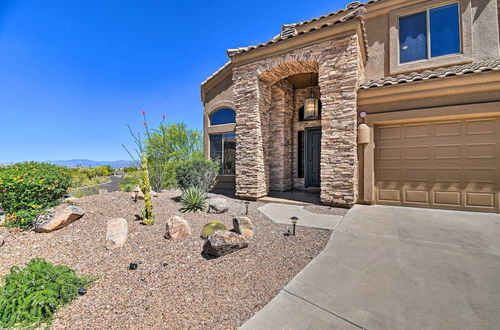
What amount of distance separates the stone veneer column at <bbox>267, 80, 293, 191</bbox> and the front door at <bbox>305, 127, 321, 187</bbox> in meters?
0.92

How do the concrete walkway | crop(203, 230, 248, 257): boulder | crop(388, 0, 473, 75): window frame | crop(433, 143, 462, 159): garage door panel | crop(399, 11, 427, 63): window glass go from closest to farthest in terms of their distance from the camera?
crop(203, 230, 248, 257): boulder
the concrete walkway
crop(433, 143, 462, 159): garage door panel
crop(388, 0, 473, 75): window frame
crop(399, 11, 427, 63): window glass

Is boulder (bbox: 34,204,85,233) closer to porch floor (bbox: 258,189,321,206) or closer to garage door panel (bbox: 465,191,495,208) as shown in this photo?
porch floor (bbox: 258,189,321,206)

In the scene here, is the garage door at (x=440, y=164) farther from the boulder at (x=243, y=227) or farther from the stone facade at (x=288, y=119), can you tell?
the boulder at (x=243, y=227)

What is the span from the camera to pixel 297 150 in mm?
9609

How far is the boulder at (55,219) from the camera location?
13.2 ft

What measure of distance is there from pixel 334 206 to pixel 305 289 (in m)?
4.37

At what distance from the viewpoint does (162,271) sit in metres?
3.07

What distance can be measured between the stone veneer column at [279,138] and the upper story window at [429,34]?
4463 mm

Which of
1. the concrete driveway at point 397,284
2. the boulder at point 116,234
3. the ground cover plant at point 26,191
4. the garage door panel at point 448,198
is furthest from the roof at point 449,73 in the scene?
the ground cover plant at point 26,191

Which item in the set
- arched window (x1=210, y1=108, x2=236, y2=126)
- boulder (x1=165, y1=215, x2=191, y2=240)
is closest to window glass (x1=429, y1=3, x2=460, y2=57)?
arched window (x1=210, y1=108, x2=236, y2=126)

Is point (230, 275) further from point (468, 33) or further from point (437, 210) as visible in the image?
point (468, 33)

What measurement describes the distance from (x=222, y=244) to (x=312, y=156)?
22.6 feet

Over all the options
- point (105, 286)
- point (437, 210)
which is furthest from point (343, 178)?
point (105, 286)

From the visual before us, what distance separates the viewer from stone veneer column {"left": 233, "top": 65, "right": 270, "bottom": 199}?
7.85 metres
